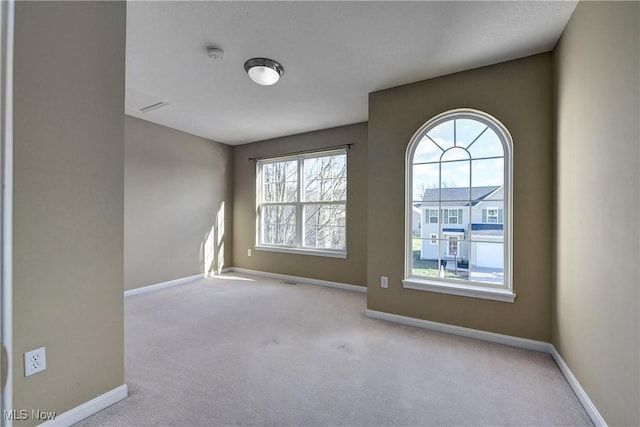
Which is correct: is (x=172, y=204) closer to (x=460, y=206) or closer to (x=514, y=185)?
(x=460, y=206)

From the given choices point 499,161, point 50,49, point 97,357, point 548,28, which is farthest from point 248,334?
point 548,28

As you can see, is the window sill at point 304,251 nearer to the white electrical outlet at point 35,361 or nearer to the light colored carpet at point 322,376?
the light colored carpet at point 322,376

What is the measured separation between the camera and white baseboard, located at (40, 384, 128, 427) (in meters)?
1.42

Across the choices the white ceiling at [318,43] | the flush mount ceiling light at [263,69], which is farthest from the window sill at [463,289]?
the flush mount ceiling light at [263,69]

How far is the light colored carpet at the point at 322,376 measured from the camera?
5.11ft

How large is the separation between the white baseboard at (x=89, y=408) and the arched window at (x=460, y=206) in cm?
246

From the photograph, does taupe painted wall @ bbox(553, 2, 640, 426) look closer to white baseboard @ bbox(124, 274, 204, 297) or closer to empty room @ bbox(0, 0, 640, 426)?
empty room @ bbox(0, 0, 640, 426)

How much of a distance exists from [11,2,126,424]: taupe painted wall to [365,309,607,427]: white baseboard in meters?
2.40

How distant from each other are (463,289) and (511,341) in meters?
0.55

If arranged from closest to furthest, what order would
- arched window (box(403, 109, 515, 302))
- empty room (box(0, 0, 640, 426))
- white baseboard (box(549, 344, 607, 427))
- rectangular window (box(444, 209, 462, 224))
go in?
empty room (box(0, 0, 640, 426)) < white baseboard (box(549, 344, 607, 427)) < arched window (box(403, 109, 515, 302)) < rectangular window (box(444, 209, 462, 224))

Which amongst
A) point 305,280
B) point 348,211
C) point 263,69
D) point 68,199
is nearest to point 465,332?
point 348,211

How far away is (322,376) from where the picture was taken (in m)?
1.94

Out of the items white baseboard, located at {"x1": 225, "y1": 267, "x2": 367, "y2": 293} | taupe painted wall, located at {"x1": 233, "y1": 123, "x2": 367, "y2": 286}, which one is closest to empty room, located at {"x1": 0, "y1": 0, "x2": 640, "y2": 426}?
white baseboard, located at {"x1": 225, "y1": 267, "x2": 367, "y2": 293}

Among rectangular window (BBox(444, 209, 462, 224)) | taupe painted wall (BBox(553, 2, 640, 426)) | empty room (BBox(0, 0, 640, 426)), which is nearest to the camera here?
taupe painted wall (BBox(553, 2, 640, 426))
